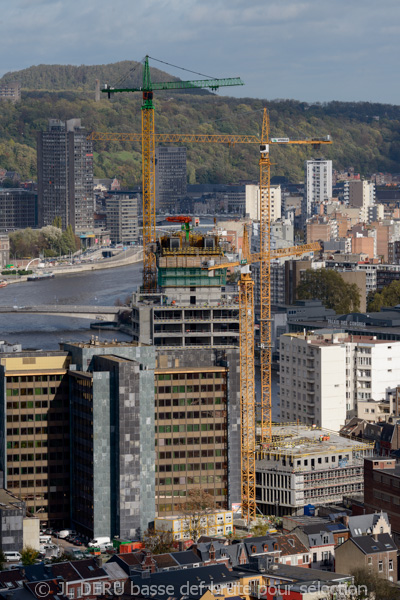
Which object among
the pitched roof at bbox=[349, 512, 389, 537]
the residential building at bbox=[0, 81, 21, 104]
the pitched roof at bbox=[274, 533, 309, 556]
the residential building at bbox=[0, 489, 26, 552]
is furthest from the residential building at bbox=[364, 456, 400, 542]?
the residential building at bbox=[0, 81, 21, 104]

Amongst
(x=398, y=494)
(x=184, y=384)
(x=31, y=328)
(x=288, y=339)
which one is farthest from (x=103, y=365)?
(x=31, y=328)

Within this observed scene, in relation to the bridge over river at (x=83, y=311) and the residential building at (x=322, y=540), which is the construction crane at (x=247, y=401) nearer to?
the residential building at (x=322, y=540)

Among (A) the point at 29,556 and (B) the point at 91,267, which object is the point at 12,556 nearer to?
(A) the point at 29,556

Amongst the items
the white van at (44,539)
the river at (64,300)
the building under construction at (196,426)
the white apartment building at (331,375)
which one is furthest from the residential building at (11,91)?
the white van at (44,539)

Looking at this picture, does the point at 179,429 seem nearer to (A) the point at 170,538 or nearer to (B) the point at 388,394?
(A) the point at 170,538

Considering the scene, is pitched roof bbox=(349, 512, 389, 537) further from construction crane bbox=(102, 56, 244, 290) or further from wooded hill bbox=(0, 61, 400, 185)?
wooded hill bbox=(0, 61, 400, 185)

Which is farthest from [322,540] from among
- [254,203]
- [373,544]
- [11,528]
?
[254,203]
